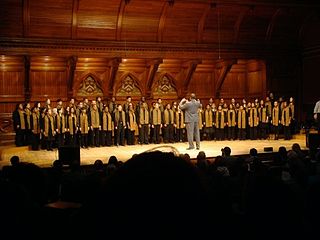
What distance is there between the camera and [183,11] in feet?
49.6

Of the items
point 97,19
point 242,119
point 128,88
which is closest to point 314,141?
point 242,119

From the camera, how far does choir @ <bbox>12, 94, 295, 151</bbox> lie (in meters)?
13.8

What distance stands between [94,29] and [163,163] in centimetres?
1412

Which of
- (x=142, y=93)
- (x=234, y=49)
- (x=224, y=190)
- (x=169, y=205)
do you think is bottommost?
(x=224, y=190)

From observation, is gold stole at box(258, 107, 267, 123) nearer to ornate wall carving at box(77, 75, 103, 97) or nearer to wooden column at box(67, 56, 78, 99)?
ornate wall carving at box(77, 75, 103, 97)

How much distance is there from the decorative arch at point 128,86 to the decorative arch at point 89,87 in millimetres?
819

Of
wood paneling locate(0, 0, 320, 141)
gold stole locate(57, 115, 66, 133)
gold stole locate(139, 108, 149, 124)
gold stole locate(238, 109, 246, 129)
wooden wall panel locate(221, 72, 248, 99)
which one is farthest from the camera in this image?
wooden wall panel locate(221, 72, 248, 99)

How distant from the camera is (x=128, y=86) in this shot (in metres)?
16.6

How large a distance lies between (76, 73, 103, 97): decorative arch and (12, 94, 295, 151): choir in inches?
23.8

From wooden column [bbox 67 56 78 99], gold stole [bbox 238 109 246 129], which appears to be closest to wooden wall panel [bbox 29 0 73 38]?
wooden column [bbox 67 56 78 99]

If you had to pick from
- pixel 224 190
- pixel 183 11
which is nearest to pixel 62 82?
pixel 183 11

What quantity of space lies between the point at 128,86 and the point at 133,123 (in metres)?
2.23

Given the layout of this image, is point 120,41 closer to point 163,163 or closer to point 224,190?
point 224,190

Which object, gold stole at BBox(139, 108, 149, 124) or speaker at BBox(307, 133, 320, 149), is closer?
speaker at BBox(307, 133, 320, 149)
